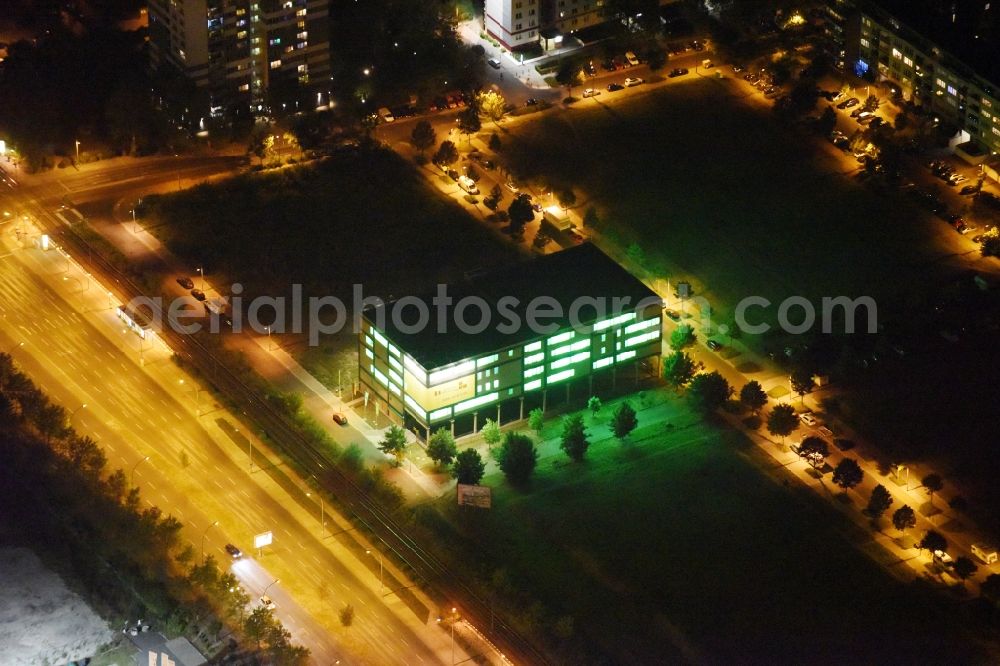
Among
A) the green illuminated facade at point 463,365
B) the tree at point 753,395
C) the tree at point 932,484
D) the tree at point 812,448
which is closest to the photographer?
the tree at point 932,484

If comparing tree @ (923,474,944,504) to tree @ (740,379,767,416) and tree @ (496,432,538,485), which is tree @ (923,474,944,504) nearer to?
tree @ (740,379,767,416)

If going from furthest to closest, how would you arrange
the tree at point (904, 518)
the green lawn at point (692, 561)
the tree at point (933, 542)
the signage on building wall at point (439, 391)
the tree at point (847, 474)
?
the signage on building wall at point (439, 391), the tree at point (847, 474), the tree at point (904, 518), the tree at point (933, 542), the green lawn at point (692, 561)

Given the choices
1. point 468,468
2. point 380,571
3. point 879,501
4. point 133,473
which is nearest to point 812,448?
point 879,501

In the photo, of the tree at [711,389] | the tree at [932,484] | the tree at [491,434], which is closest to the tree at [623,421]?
the tree at [711,389]

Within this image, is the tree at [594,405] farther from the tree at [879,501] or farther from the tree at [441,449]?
the tree at [879,501]

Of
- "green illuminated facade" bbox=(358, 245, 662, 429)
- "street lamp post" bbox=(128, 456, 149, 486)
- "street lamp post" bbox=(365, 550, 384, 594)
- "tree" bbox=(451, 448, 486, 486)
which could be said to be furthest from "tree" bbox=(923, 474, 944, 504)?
"street lamp post" bbox=(128, 456, 149, 486)

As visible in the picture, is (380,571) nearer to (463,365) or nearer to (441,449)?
(441,449)

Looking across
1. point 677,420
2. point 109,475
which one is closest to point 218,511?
point 109,475
